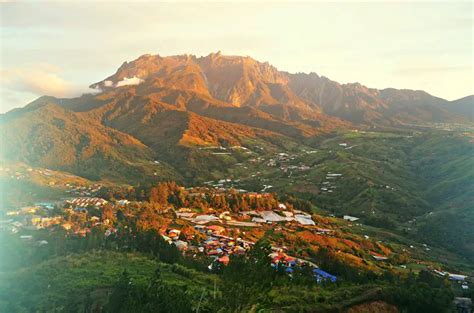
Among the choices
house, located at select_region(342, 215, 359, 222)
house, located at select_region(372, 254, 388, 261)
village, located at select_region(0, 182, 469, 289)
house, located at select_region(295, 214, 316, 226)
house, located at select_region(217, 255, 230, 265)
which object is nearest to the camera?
house, located at select_region(217, 255, 230, 265)

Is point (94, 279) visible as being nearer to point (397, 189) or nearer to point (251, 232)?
point (251, 232)

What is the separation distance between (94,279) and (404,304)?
38581mm

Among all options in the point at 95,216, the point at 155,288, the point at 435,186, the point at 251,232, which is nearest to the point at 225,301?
the point at 155,288

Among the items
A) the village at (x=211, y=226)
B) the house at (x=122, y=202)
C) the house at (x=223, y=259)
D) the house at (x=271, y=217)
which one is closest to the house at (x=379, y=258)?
the village at (x=211, y=226)

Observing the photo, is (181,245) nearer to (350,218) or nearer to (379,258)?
(379,258)

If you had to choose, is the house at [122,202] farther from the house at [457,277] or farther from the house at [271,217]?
the house at [457,277]

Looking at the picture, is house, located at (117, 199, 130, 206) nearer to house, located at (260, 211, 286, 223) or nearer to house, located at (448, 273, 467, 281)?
house, located at (260, 211, 286, 223)

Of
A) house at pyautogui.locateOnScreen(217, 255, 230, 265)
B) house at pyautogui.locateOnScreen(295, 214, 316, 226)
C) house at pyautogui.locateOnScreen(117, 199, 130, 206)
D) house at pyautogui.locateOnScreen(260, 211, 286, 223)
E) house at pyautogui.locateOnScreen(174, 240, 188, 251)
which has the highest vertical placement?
house at pyautogui.locateOnScreen(117, 199, 130, 206)

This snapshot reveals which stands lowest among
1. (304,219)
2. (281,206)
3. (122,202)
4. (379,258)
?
(379,258)

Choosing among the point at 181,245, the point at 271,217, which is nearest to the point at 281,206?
the point at 271,217

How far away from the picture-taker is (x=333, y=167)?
625ft

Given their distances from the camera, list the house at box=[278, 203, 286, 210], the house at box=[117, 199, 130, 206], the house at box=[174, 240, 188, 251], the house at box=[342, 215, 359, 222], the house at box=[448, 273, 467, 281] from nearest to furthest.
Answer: the house at box=[174, 240, 188, 251] → the house at box=[448, 273, 467, 281] → the house at box=[117, 199, 130, 206] → the house at box=[278, 203, 286, 210] → the house at box=[342, 215, 359, 222]

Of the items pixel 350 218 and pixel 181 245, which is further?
pixel 350 218

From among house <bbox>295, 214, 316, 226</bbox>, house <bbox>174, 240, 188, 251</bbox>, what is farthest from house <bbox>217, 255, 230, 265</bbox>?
house <bbox>295, 214, 316, 226</bbox>
